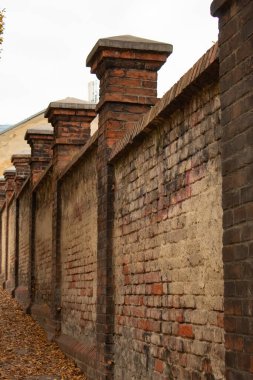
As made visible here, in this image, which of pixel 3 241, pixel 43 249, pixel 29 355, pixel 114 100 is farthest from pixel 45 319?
pixel 3 241

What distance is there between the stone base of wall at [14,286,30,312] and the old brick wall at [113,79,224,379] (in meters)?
9.55

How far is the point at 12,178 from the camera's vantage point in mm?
25172

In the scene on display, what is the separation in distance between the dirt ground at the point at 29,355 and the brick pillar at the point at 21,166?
6.50 metres

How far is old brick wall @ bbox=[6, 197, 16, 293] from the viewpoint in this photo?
22428 mm

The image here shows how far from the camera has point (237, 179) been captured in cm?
438

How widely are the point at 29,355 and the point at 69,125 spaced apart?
3944 mm

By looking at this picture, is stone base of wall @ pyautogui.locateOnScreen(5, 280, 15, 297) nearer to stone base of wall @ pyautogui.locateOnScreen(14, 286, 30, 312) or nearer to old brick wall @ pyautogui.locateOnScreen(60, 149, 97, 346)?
stone base of wall @ pyautogui.locateOnScreen(14, 286, 30, 312)

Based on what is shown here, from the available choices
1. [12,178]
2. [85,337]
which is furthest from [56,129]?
[12,178]

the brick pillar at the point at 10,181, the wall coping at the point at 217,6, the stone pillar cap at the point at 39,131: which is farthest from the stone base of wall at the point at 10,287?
the wall coping at the point at 217,6

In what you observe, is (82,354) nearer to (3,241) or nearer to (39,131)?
(39,131)

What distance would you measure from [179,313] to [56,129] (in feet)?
24.5

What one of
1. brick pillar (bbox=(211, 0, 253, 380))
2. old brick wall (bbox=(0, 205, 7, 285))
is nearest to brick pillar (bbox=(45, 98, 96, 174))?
brick pillar (bbox=(211, 0, 253, 380))

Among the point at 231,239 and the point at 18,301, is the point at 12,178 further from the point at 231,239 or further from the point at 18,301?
the point at 231,239

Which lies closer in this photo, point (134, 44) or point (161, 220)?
point (161, 220)
